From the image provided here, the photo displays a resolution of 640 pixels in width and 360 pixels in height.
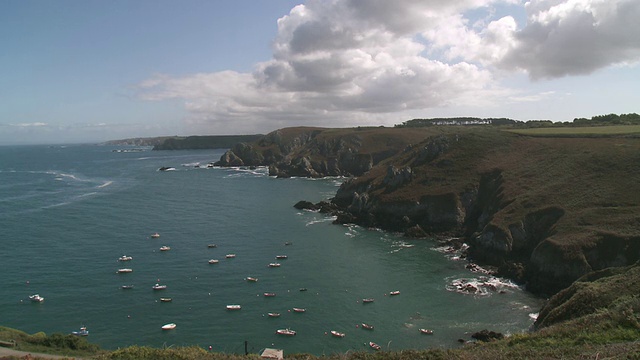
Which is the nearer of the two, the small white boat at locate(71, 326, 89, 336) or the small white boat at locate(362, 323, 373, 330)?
the small white boat at locate(71, 326, 89, 336)

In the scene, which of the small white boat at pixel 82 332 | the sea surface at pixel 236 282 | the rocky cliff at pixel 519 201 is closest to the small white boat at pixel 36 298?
the sea surface at pixel 236 282

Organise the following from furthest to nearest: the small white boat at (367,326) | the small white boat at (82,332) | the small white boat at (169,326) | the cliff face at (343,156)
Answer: the cliff face at (343,156) → the small white boat at (367,326) → the small white boat at (169,326) → the small white boat at (82,332)

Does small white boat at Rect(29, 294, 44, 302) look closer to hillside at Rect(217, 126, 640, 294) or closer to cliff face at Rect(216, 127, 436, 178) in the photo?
hillside at Rect(217, 126, 640, 294)

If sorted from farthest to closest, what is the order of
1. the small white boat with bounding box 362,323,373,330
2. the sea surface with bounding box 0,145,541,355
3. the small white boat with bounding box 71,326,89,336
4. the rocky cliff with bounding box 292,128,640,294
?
the rocky cliff with bounding box 292,128,640,294 < the small white boat with bounding box 362,323,373,330 < the sea surface with bounding box 0,145,541,355 < the small white boat with bounding box 71,326,89,336

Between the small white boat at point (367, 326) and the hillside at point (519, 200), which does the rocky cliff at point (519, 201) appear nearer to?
the hillside at point (519, 200)

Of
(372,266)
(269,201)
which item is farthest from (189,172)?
(372,266)

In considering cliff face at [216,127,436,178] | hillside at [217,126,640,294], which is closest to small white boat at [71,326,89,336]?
hillside at [217,126,640,294]

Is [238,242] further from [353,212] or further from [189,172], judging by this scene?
[189,172]
